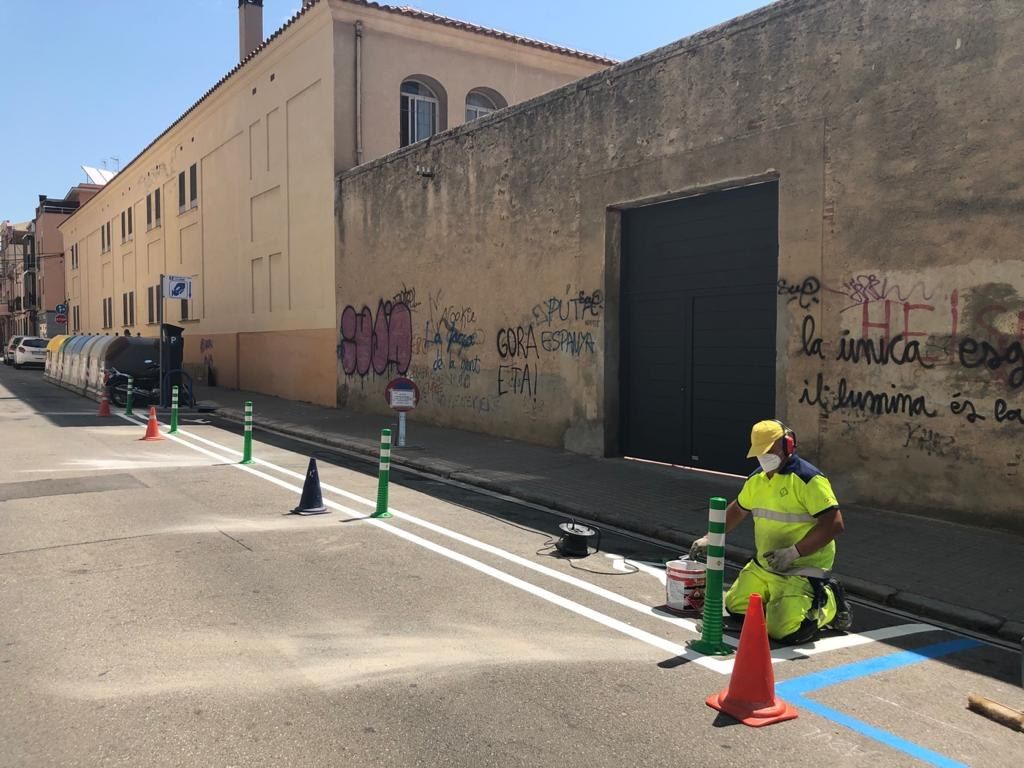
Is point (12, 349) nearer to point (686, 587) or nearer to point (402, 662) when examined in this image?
point (402, 662)

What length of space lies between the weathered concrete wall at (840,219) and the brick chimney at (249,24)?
Result: 71.4ft

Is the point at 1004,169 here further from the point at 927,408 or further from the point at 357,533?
the point at 357,533

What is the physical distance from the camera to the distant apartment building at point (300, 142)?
2050 cm

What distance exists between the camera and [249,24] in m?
31.6

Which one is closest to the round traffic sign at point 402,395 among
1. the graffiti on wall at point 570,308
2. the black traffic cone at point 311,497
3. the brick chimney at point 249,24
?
the graffiti on wall at point 570,308

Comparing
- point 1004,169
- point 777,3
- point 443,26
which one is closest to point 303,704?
point 1004,169

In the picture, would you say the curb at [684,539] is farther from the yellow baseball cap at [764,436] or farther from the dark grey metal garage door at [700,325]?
the dark grey metal garage door at [700,325]

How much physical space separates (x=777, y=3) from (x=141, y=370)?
19.1 metres

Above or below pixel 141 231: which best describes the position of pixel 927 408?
below

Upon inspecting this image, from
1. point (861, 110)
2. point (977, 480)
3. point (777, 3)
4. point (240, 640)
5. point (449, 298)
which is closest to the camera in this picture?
point (240, 640)

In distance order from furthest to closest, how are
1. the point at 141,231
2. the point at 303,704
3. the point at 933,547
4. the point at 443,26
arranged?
the point at 141,231, the point at 443,26, the point at 933,547, the point at 303,704

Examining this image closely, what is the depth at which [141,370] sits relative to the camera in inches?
894

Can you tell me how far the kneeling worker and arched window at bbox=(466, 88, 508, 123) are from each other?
19541mm

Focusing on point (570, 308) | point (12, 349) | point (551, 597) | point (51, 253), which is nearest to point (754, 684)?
point (551, 597)
